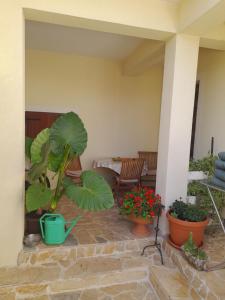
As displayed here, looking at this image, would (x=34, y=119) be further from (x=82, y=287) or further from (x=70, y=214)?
(x=82, y=287)

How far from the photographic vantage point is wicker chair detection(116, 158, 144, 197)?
382cm

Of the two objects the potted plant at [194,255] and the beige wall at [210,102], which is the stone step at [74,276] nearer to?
the potted plant at [194,255]

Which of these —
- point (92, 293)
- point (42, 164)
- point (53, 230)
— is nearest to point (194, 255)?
point (92, 293)

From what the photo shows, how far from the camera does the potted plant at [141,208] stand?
2691 mm

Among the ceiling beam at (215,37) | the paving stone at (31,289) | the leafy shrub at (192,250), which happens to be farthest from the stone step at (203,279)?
the ceiling beam at (215,37)

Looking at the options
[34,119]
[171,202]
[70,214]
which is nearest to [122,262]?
[171,202]

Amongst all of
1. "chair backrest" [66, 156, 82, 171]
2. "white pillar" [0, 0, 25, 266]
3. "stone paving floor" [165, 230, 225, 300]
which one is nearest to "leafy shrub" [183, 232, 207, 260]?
"stone paving floor" [165, 230, 225, 300]

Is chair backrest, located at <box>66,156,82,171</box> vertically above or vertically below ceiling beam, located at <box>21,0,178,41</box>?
below

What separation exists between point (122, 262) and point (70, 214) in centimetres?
110

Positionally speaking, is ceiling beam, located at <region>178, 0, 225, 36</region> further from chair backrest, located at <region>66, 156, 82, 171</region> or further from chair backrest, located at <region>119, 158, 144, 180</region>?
chair backrest, located at <region>66, 156, 82, 171</region>

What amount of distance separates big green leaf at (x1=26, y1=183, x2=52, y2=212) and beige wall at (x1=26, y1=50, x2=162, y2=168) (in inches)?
90.0

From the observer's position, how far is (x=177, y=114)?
271cm

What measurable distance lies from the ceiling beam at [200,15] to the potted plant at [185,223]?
6.12 ft

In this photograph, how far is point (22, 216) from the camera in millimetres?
2443
